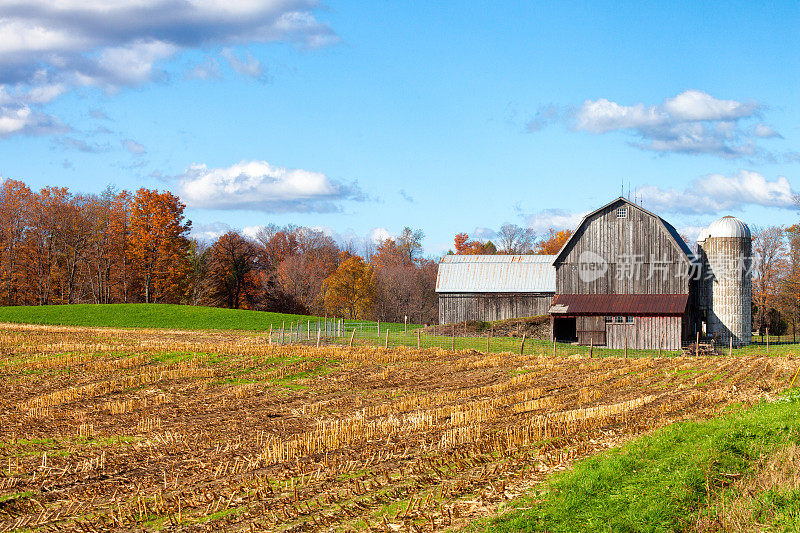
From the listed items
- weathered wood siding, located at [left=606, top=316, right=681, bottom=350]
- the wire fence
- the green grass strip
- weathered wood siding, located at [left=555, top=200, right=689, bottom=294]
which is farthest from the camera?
weathered wood siding, located at [left=555, top=200, right=689, bottom=294]

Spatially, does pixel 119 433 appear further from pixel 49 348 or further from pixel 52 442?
pixel 49 348

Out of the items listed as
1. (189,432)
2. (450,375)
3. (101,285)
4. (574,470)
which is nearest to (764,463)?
(574,470)

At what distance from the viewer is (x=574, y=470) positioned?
40.7 ft

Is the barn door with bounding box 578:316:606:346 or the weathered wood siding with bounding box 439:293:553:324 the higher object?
the weathered wood siding with bounding box 439:293:553:324

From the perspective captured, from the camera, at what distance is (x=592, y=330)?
48719mm

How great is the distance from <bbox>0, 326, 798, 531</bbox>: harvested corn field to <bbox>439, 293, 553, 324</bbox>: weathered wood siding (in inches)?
996

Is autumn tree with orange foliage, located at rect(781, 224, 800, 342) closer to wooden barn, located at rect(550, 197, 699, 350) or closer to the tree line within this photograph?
the tree line

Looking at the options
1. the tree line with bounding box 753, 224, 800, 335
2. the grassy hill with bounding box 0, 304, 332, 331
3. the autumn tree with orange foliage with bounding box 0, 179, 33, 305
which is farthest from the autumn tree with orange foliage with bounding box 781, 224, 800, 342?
the autumn tree with orange foliage with bounding box 0, 179, 33, 305

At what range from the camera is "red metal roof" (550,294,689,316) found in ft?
156

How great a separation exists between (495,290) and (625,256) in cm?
1207

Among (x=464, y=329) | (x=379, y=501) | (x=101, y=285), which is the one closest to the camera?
(x=379, y=501)

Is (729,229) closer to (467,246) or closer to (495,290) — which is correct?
(495,290)

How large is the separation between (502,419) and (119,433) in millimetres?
9254

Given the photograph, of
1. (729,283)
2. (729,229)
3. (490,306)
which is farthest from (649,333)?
(490,306)
